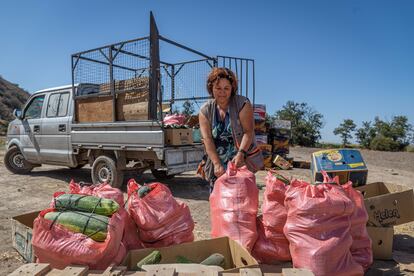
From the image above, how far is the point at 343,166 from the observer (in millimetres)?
3865

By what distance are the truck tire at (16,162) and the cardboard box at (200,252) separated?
7500 mm

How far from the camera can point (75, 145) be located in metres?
6.75

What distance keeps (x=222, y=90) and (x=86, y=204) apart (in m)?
1.52

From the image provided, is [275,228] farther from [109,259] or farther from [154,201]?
[109,259]

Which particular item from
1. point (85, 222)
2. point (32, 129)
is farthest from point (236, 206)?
point (32, 129)

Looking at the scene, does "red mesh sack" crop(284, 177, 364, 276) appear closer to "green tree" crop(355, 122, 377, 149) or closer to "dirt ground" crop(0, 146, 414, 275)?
"dirt ground" crop(0, 146, 414, 275)

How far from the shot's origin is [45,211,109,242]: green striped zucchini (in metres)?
2.18

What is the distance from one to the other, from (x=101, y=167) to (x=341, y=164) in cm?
445

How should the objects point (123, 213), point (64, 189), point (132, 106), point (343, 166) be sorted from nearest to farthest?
point (123, 213) → point (343, 166) → point (132, 106) → point (64, 189)

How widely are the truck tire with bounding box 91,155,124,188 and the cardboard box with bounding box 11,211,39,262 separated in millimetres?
3010

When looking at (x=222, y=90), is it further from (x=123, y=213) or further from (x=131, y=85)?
(x=131, y=85)

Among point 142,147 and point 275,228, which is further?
point 142,147

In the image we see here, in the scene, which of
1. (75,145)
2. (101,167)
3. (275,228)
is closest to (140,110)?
(101,167)

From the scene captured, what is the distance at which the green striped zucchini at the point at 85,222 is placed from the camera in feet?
7.15
